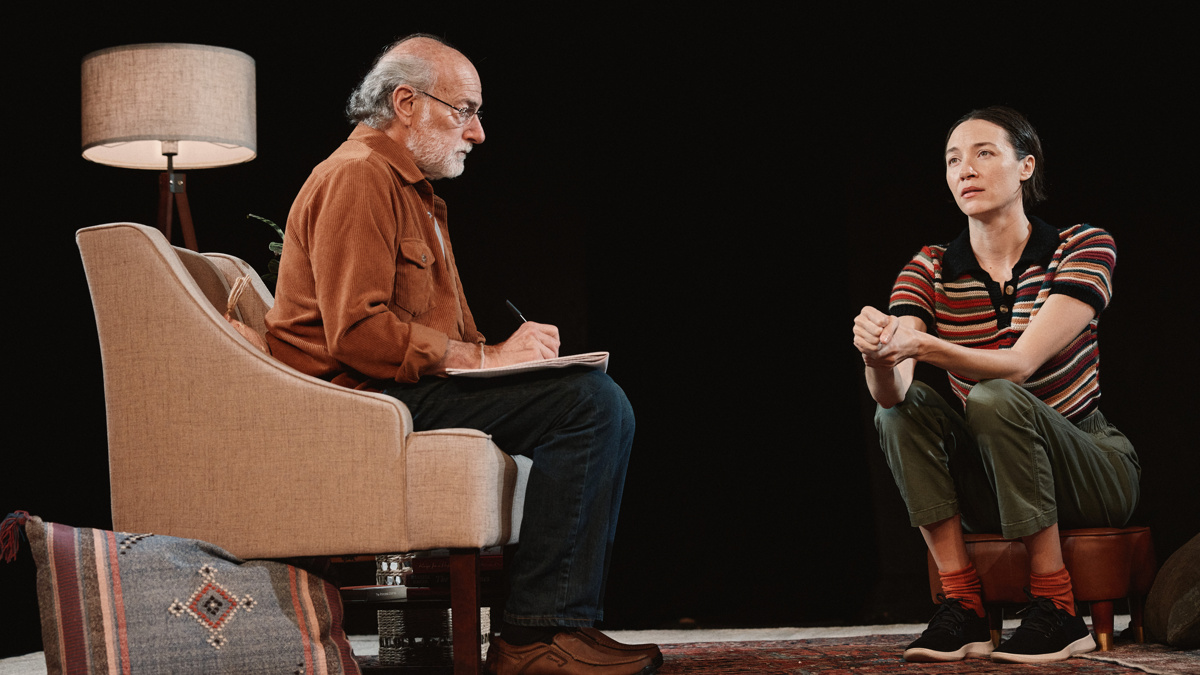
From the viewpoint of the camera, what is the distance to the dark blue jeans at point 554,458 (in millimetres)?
1729

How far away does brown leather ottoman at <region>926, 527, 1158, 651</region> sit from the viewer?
2078mm

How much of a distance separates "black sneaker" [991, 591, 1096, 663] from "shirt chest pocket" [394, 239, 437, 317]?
4.10 ft

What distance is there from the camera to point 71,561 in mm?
1528

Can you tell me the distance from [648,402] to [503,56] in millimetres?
1247

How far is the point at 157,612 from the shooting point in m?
1.54

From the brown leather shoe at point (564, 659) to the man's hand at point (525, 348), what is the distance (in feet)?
1.60

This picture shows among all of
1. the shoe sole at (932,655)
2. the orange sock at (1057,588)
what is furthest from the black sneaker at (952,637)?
the orange sock at (1057,588)

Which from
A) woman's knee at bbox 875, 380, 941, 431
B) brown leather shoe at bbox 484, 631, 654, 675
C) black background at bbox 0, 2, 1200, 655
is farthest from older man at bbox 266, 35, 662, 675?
black background at bbox 0, 2, 1200, 655

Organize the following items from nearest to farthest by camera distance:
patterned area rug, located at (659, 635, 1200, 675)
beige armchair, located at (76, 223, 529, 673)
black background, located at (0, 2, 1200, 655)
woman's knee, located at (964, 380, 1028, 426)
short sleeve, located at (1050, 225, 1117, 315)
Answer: beige armchair, located at (76, 223, 529, 673), patterned area rug, located at (659, 635, 1200, 675), woman's knee, located at (964, 380, 1028, 426), short sleeve, located at (1050, 225, 1117, 315), black background, located at (0, 2, 1200, 655)

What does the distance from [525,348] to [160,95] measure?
5.01 feet

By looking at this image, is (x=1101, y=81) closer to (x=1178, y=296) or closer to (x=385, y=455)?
(x=1178, y=296)

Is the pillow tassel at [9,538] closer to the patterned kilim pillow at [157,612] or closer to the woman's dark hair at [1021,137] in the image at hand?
the patterned kilim pillow at [157,612]

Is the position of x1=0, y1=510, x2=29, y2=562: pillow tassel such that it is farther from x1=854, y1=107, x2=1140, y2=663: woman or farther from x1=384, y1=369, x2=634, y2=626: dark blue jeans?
x1=854, y1=107, x2=1140, y2=663: woman

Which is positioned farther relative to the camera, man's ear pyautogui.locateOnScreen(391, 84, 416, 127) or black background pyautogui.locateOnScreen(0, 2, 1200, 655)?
black background pyautogui.locateOnScreen(0, 2, 1200, 655)
